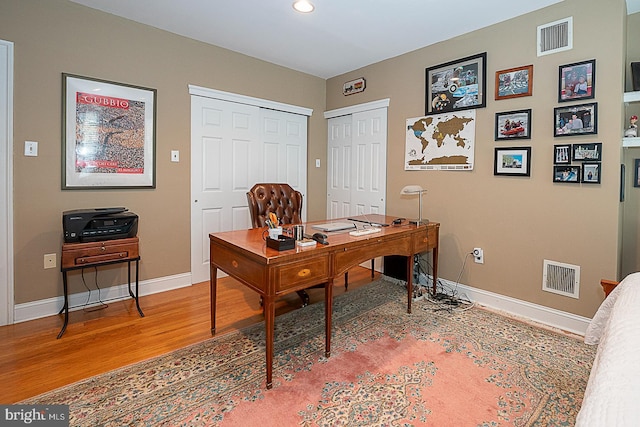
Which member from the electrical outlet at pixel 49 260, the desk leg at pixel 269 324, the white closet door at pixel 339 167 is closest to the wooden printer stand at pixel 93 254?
the electrical outlet at pixel 49 260

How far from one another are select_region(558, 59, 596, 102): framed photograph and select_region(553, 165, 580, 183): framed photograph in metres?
0.52

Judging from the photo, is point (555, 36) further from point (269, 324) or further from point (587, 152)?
point (269, 324)

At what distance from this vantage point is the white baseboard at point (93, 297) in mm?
2654

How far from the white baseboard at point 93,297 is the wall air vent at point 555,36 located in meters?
3.95

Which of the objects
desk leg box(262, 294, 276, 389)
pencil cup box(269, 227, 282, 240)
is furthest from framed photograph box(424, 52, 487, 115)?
desk leg box(262, 294, 276, 389)

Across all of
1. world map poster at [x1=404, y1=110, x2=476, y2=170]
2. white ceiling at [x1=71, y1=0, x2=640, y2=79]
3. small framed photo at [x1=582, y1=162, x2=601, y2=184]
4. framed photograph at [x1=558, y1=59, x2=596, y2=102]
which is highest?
white ceiling at [x1=71, y1=0, x2=640, y2=79]

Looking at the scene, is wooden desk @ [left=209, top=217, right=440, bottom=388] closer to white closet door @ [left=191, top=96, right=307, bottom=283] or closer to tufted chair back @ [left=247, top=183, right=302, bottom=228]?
tufted chair back @ [left=247, top=183, right=302, bottom=228]

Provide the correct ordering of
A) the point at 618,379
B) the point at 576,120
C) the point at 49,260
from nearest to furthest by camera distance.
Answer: the point at 618,379 → the point at 576,120 → the point at 49,260

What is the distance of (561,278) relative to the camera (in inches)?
106

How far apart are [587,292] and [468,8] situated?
248 centimetres

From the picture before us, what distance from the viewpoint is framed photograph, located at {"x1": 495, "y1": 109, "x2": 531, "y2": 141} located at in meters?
2.78

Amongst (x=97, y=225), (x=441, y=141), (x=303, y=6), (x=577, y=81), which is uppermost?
(x=303, y=6)

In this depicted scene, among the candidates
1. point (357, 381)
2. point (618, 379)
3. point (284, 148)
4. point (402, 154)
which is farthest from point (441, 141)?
point (618, 379)

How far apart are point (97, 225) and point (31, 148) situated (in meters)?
0.83
